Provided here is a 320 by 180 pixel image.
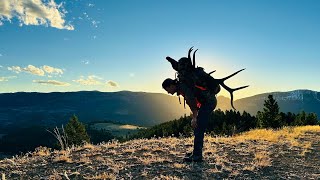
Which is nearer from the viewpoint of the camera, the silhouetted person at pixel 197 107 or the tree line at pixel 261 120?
the silhouetted person at pixel 197 107

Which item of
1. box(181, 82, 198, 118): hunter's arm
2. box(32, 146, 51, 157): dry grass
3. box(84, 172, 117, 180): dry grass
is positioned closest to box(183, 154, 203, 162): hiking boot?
box(181, 82, 198, 118): hunter's arm

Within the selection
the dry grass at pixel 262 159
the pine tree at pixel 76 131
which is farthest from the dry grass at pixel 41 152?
the pine tree at pixel 76 131

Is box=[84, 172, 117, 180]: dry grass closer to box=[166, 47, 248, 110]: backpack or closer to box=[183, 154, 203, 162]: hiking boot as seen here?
box=[183, 154, 203, 162]: hiking boot

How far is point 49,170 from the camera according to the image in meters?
9.59

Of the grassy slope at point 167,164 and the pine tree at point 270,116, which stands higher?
the pine tree at point 270,116

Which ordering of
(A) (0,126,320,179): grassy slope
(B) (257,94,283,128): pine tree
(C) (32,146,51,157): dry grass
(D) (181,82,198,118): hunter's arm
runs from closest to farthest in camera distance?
(A) (0,126,320,179): grassy slope → (D) (181,82,198,118): hunter's arm → (C) (32,146,51,157): dry grass → (B) (257,94,283,128): pine tree

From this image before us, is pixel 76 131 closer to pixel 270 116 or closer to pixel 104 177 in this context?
pixel 270 116

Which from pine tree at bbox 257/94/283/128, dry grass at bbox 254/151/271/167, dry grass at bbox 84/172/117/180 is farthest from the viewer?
pine tree at bbox 257/94/283/128

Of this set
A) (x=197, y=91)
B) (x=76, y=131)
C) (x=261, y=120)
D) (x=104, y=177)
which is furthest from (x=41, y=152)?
(x=76, y=131)

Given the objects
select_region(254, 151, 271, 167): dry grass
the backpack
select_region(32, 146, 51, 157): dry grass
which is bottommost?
select_region(32, 146, 51, 157): dry grass

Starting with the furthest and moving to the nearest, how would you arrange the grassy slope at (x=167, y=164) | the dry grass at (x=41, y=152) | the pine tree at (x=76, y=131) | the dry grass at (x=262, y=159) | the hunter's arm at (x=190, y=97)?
the pine tree at (x=76, y=131) → the dry grass at (x=41, y=152) → the hunter's arm at (x=190, y=97) → the dry grass at (x=262, y=159) → the grassy slope at (x=167, y=164)

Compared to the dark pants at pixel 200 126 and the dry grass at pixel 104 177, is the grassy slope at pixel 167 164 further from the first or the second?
the dark pants at pixel 200 126

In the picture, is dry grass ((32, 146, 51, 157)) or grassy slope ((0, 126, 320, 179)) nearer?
grassy slope ((0, 126, 320, 179))

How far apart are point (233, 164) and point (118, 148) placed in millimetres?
5122
